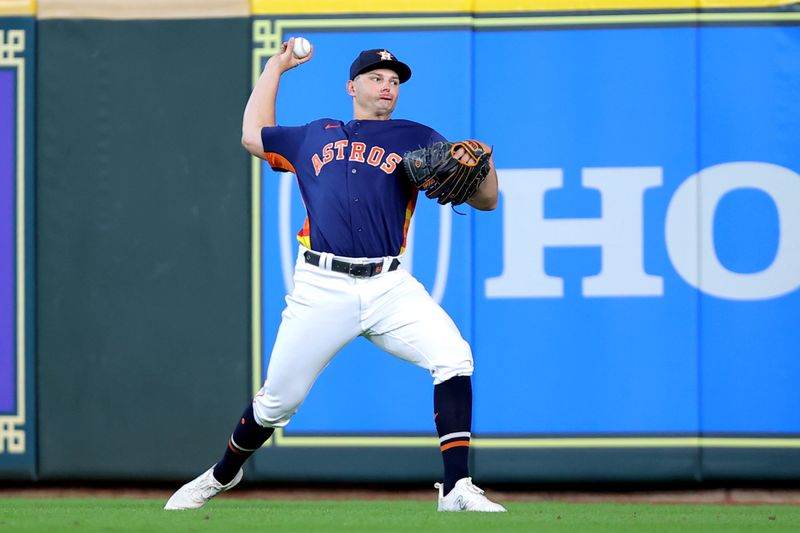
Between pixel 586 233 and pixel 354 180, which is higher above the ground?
pixel 354 180

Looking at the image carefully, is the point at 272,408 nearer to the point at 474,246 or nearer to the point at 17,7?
the point at 474,246

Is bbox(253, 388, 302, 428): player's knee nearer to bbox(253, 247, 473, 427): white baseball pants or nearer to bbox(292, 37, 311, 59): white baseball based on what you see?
bbox(253, 247, 473, 427): white baseball pants

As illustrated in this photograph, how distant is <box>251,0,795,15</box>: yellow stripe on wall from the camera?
Answer: 19.6 feet

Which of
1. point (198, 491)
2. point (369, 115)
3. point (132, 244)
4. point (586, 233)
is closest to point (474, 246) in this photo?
point (586, 233)

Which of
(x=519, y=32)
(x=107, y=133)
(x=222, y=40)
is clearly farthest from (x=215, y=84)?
(x=519, y=32)

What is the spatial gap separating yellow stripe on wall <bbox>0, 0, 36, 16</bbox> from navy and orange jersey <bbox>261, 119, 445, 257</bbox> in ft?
7.23

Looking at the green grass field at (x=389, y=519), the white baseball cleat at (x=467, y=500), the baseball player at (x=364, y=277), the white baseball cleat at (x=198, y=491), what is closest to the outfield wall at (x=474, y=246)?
the green grass field at (x=389, y=519)

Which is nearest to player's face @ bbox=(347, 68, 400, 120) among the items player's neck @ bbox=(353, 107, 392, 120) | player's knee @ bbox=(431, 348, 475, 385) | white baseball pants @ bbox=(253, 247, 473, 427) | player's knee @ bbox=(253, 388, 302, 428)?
player's neck @ bbox=(353, 107, 392, 120)

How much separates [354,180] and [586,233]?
194cm

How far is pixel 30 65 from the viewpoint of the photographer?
614 cm

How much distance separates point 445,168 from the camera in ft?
13.8

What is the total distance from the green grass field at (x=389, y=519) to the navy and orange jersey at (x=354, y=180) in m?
0.97

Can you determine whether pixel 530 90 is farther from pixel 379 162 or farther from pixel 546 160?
pixel 379 162

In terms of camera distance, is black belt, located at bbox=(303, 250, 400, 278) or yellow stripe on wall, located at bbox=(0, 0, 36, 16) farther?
yellow stripe on wall, located at bbox=(0, 0, 36, 16)
